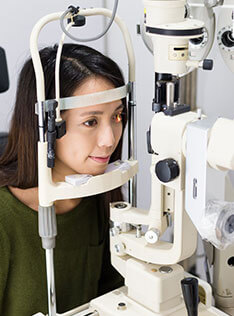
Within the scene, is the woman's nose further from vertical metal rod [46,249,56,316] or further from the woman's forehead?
vertical metal rod [46,249,56,316]

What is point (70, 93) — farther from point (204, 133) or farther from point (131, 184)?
point (204, 133)

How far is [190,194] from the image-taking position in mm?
1095

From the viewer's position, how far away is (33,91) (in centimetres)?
142

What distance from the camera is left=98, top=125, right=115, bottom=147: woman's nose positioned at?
4.36 feet

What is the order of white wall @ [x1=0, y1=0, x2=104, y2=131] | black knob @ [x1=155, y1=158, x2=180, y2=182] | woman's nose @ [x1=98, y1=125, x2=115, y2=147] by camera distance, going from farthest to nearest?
white wall @ [x1=0, y1=0, x2=104, y2=131] → woman's nose @ [x1=98, y1=125, x2=115, y2=147] → black knob @ [x1=155, y1=158, x2=180, y2=182]

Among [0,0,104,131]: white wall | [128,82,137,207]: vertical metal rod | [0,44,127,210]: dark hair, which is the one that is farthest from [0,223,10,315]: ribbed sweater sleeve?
[0,0,104,131]: white wall

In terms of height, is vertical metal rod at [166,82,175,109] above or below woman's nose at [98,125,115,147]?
above

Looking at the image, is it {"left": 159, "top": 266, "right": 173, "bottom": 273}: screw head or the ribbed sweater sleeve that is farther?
the ribbed sweater sleeve

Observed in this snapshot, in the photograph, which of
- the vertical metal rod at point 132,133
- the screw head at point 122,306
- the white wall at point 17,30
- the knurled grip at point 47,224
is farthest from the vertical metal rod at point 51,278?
the white wall at point 17,30

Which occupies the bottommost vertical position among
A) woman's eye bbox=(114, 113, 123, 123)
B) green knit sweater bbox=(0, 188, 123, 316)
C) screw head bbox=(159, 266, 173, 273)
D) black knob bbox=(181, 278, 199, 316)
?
green knit sweater bbox=(0, 188, 123, 316)

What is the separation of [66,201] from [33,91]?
338 millimetres

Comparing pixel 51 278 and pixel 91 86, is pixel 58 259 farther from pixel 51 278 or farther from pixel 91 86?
pixel 91 86

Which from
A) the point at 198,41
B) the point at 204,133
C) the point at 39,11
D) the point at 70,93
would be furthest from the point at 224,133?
the point at 39,11

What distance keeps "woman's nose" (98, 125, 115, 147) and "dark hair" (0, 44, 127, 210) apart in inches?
5.1
